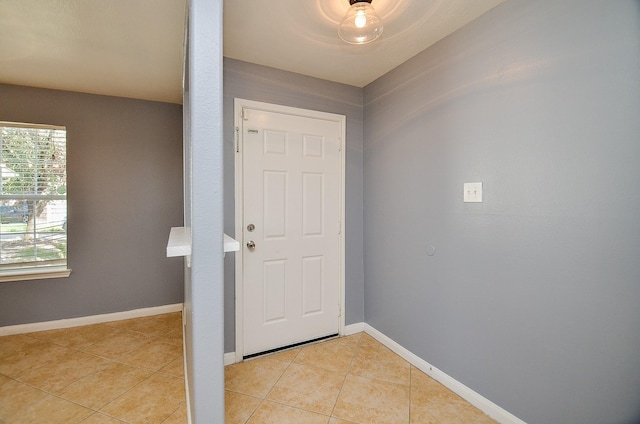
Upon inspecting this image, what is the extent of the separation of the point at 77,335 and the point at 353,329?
2570 mm

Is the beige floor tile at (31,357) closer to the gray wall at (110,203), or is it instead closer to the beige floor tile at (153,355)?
the gray wall at (110,203)

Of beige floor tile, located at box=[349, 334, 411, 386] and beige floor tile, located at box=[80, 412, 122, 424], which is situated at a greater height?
beige floor tile, located at box=[80, 412, 122, 424]

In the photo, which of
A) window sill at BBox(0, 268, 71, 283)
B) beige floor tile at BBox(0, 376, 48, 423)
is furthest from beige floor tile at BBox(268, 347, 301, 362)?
window sill at BBox(0, 268, 71, 283)

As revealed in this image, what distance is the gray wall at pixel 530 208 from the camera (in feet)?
3.90

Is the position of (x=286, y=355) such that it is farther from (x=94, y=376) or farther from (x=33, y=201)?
(x=33, y=201)

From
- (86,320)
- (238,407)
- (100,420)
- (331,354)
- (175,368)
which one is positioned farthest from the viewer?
(86,320)

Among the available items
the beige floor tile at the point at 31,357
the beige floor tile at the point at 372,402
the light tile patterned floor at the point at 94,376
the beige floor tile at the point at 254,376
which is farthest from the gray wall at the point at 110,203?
the beige floor tile at the point at 372,402

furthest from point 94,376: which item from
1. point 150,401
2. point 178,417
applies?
point 178,417

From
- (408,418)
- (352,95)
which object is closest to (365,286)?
(408,418)

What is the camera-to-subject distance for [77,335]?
262 cm

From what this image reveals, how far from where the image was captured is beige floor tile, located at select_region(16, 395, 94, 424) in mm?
1593

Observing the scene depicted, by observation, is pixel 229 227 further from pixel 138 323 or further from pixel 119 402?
pixel 138 323

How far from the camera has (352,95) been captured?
268 cm

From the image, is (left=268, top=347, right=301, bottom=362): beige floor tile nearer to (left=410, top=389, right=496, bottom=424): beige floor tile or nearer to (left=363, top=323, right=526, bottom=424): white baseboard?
(left=363, top=323, right=526, bottom=424): white baseboard
